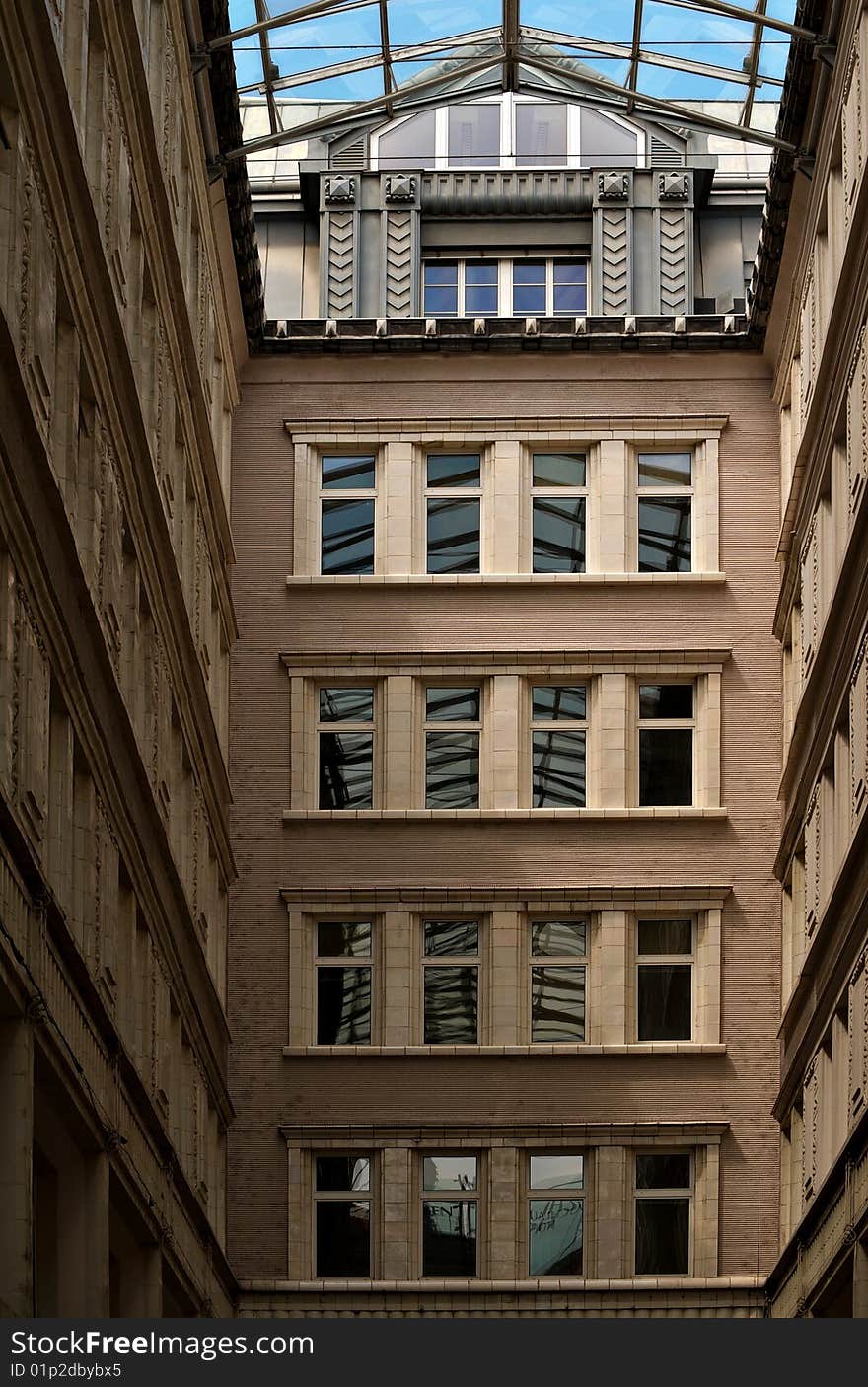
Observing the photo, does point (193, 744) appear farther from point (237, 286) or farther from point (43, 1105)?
point (43, 1105)

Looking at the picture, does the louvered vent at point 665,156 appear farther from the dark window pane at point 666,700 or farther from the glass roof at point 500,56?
the dark window pane at point 666,700

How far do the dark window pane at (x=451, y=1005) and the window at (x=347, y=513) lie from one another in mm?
6881

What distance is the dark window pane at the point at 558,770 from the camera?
1766 inches

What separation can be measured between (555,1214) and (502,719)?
797cm

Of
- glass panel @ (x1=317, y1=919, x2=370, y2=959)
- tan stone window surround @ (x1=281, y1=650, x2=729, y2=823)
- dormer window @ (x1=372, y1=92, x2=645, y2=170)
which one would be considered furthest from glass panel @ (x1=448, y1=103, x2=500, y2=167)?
glass panel @ (x1=317, y1=919, x2=370, y2=959)

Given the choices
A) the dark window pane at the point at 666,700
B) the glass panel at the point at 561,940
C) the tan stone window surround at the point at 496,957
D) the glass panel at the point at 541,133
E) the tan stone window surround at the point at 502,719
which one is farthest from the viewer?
the glass panel at the point at 541,133

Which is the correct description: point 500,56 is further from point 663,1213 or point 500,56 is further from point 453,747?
point 663,1213

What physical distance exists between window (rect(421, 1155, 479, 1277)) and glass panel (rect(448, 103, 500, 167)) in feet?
57.3

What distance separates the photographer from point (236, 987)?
43656 millimetres

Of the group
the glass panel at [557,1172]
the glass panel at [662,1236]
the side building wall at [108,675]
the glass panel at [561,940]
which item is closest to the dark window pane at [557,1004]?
the glass panel at [561,940]

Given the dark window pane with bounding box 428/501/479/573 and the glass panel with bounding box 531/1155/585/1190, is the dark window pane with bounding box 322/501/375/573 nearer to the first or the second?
the dark window pane with bounding box 428/501/479/573

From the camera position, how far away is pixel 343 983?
1740 inches

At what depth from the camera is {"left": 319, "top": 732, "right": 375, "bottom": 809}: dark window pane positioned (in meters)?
44.9

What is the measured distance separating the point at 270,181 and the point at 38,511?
87.5 feet
